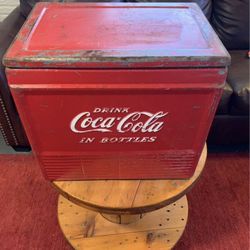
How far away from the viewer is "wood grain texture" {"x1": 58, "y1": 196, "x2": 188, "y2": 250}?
3.24ft

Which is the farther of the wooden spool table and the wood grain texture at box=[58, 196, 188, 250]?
the wood grain texture at box=[58, 196, 188, 250]

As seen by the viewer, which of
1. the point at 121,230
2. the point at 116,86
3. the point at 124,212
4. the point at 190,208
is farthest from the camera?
the point at 190,208

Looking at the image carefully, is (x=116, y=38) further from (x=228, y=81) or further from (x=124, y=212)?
(x=228, y=81)

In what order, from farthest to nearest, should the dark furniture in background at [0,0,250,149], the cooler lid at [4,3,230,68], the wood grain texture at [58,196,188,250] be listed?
the dark furniture in background at [0,0,250,149]
the wood grain texture at [58,196,188,250]
the cooler lid at [4,3,230,68]

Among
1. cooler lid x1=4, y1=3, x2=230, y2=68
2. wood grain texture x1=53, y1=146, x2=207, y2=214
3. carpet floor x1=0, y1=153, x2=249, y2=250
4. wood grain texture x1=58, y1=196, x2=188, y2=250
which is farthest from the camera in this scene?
carpet floor x1=0, y1=153, x2=249, y2=250

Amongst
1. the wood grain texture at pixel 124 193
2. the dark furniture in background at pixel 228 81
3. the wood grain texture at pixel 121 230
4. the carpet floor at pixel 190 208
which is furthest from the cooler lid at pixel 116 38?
the carpet floor at pixel 190 208

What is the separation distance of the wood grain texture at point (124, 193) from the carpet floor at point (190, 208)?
44cm

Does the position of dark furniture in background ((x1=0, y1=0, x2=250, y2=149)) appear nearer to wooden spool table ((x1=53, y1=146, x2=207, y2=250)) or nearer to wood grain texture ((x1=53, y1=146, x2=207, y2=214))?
wooden spool table ((x1=53, y1=146, x2=207, y2=250))

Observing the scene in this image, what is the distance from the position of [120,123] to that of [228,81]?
2.77 feet

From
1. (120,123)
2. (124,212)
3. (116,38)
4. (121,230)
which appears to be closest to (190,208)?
(121,230)

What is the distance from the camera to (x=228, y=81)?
1.27 metres

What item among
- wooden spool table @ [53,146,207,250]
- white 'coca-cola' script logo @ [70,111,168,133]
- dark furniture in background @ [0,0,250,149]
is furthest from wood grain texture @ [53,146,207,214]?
dark furniture in background @ [0,0,250,149]

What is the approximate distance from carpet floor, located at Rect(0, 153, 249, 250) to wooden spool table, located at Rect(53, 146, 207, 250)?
102 mm

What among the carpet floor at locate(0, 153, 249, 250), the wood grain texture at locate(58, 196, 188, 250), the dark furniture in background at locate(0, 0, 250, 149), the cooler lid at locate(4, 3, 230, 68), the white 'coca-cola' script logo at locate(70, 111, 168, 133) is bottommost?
the carpet floor at locate(0, 153, 249, 250)
